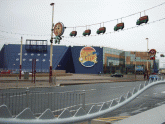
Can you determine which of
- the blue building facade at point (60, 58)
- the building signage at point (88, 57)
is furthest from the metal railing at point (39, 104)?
the building signage at point (88, 57)

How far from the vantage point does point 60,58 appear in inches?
2426

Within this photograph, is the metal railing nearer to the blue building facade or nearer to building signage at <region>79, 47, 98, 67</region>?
the blue building facade

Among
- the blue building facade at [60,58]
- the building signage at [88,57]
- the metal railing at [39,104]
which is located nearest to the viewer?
the metal railing at [39,104]

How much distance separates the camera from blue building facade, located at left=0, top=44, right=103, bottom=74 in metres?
56.8

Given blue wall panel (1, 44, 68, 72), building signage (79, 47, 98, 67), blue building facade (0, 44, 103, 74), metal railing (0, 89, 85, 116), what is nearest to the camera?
metal railing (0, 89, 85, 116)

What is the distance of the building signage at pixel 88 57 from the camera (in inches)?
2643

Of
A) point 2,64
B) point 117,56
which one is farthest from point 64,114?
point 117,56

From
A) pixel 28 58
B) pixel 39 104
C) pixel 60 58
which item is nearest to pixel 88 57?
pixel 60 58

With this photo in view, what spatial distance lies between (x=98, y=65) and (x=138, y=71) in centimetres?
2810

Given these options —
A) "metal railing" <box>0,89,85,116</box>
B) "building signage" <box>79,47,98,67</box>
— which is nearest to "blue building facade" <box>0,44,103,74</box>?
"building signage" <box>79,47,98,67</box>

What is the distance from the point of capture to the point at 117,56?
78750 millimetres

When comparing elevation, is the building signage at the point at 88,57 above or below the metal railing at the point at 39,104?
above

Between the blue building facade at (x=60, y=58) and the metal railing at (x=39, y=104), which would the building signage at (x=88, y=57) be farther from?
the metal railing at (x=39, y=104)

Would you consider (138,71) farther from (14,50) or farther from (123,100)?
(123,100)
